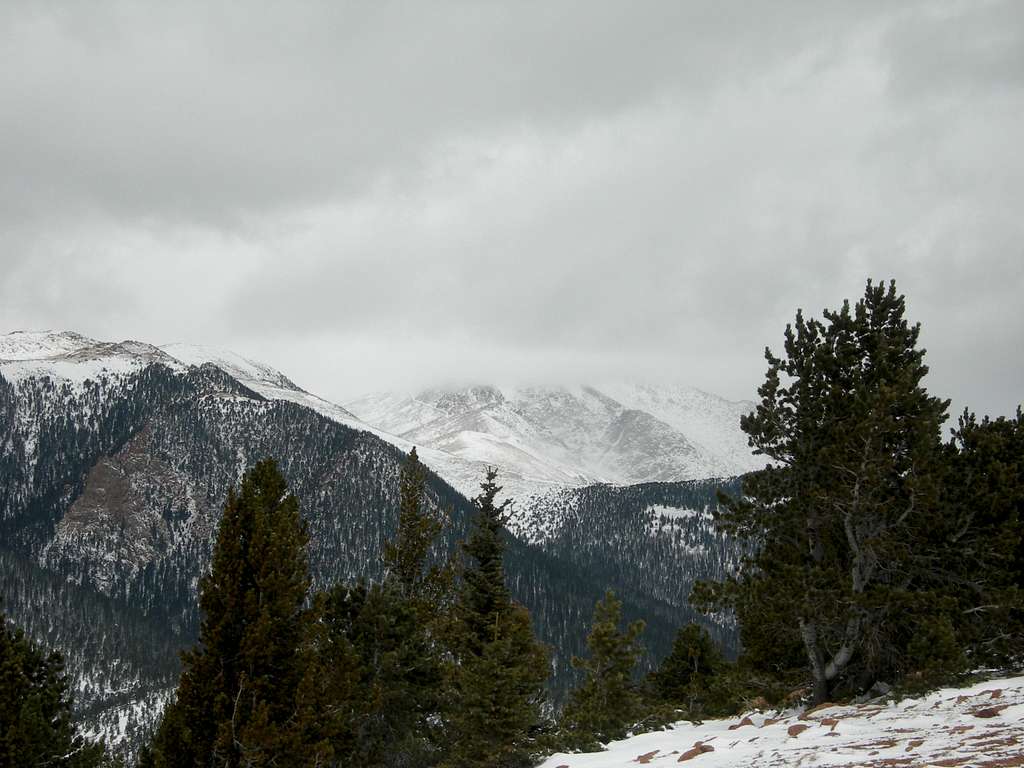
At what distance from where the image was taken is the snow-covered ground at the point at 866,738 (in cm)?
1131

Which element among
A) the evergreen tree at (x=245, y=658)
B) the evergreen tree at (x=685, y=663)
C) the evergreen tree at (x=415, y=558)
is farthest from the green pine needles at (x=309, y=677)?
the evergreen tree at (x=685, y=663)

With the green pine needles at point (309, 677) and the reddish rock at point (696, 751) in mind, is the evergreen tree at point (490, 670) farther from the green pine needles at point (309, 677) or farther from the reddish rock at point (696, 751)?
the reddish rock at point (696, 751)

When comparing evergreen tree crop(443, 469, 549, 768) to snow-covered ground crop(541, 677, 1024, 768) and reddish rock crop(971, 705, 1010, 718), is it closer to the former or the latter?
snow-covered ground crop(541, 677, 1024, 768)

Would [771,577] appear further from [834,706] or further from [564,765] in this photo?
[564,765]

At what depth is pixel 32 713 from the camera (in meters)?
24.0

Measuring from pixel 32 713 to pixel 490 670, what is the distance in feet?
49.0

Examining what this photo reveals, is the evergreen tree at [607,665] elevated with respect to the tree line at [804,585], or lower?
lower

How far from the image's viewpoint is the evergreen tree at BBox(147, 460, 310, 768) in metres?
18.9

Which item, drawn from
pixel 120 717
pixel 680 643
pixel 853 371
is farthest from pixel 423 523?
pixel 120 717

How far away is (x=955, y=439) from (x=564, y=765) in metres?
14.4

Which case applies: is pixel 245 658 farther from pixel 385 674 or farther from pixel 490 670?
pixel 385 674

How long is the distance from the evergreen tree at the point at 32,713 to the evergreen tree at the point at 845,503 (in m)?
21.7

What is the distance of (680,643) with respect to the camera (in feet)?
139

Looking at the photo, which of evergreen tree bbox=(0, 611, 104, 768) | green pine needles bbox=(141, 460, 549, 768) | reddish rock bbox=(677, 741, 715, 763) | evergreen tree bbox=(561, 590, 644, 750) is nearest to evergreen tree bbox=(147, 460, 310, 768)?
green pine needles bbox=(141, 460, 549, 768)
